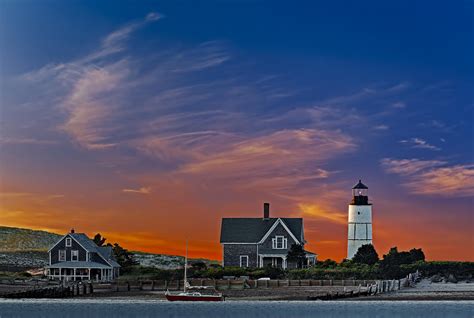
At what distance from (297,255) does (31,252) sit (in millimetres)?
47907

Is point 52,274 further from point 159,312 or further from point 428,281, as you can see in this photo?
point 428,281

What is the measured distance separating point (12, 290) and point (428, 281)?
1158 inches

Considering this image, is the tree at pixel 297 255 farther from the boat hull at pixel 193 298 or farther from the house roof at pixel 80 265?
the boat hull at pixel 193 298

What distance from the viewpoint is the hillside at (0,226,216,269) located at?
362ft

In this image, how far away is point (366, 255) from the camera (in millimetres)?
79312

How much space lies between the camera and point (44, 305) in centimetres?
6975

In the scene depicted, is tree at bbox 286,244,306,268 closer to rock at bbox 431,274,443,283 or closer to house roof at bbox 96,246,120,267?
rock at bbox 431,274,443,283

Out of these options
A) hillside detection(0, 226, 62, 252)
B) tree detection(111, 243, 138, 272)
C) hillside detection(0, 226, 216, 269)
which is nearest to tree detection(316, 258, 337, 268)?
tree detection(111, 243, 138, 272)

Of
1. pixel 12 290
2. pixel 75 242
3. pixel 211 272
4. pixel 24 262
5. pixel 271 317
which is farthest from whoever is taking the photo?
pixel 24 262

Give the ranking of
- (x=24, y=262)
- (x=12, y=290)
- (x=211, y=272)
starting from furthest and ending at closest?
(x=24, y=262), (x=211, y=272), (x=12, y=290)

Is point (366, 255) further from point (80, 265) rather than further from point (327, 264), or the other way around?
point (80, 265)

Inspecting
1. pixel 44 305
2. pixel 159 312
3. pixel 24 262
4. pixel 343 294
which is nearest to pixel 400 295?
pixel 343 294

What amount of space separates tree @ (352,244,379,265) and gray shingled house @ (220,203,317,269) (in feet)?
12.8

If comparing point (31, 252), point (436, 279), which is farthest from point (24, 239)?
point (436, 279)
